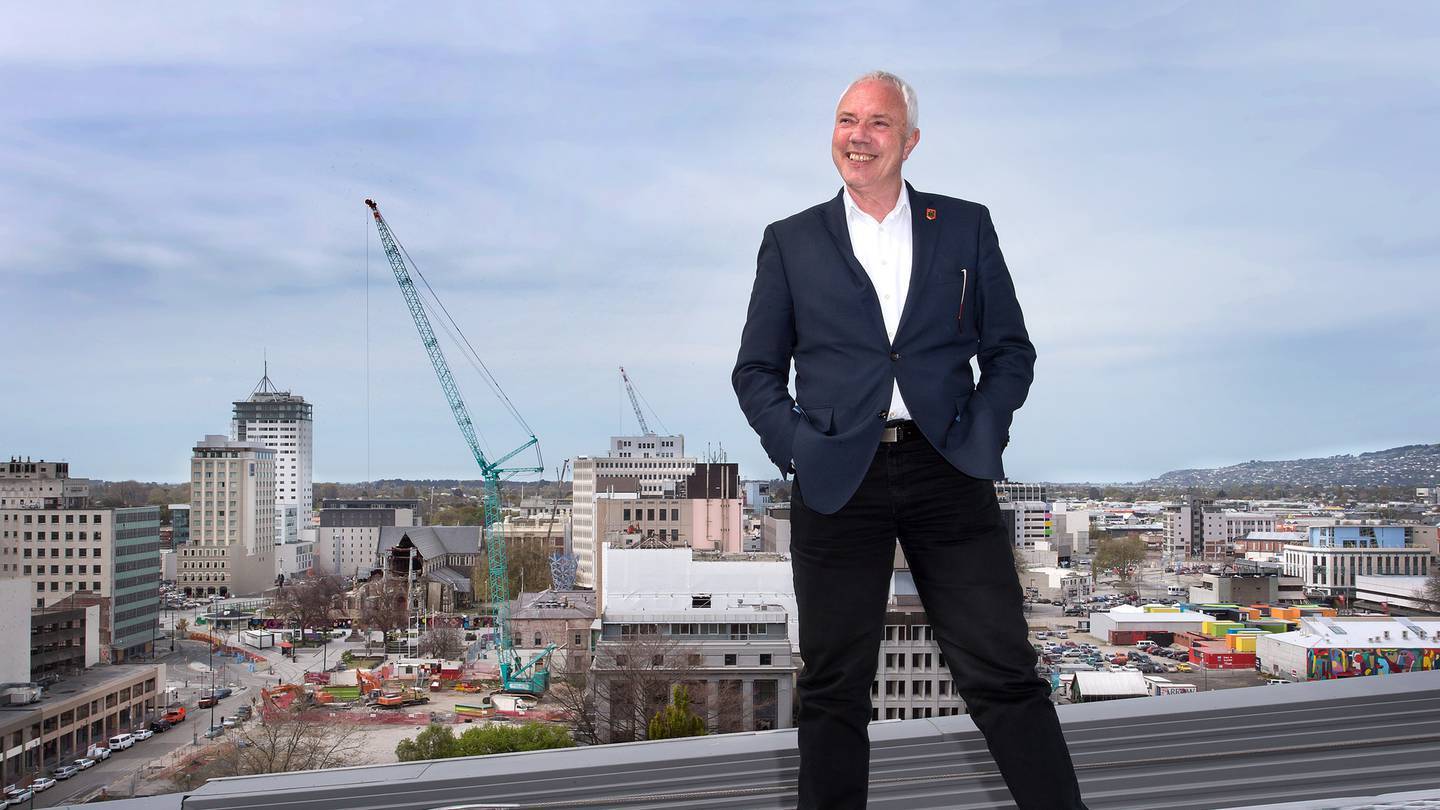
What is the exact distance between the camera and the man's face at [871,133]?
1518 mm

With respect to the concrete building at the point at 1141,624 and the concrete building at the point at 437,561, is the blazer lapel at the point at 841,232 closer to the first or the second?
the concrete building at the point at 1141,624

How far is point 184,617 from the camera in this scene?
1484 inches

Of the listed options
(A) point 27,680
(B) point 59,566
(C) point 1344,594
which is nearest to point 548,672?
(A) point 27,680

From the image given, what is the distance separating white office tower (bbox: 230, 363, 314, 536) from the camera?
275 feet

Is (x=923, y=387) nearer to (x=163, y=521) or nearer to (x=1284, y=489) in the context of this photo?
(x=163, y=521)

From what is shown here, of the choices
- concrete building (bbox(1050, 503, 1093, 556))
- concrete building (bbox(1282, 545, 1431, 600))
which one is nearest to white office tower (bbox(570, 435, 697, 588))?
concrete building (bbox(1050, 503, 1093, 556))

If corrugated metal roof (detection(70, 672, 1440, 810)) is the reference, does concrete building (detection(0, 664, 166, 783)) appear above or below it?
below

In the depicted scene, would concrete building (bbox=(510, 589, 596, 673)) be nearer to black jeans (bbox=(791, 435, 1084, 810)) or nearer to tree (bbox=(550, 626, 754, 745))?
tree (bbox=(550, 626, 754, 745))

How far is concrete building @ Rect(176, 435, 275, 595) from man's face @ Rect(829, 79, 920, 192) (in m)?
48.5

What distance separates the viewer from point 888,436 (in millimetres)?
1419

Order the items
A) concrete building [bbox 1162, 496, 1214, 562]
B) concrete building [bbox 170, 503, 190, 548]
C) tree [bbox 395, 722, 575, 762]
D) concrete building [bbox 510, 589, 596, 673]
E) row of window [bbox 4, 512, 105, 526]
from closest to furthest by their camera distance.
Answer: tree [bbox 395, 722, 575, 762]
concrete building [bbox 510, 589, 596, 673]
row of window [bbox 4, 512, 105, 526]
concrete building [bbox 170, 503, 190, 548]
concrete building [bbox 1162, 496, 1214, 562]

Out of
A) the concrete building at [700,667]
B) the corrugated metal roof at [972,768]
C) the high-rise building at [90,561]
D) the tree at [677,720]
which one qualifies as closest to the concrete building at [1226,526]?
the high-rise building at [90,561]

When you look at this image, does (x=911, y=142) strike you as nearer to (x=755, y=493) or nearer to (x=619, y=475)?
(x=619, y=475)

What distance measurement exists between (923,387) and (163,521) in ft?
216
